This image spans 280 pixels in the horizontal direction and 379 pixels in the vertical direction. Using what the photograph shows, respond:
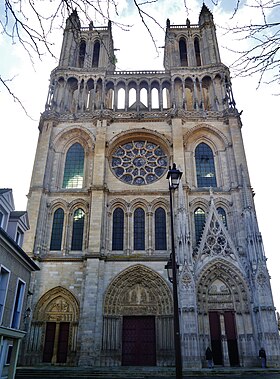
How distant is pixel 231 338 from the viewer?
17.9 meters

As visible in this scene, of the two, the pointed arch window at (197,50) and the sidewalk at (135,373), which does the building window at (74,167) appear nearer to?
the sidewalk at (135,373)

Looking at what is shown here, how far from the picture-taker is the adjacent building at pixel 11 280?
10.4m

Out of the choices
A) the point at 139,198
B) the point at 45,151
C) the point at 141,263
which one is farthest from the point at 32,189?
the point at 141,263

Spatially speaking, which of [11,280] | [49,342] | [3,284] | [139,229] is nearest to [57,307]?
[49,342]

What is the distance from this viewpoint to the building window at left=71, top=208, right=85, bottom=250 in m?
21.0

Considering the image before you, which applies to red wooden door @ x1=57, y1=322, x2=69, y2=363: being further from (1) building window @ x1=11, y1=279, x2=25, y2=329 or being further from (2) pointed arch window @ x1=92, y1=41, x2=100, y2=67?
(2) pointed arch window @ x1=92, y1=41, x2=100, y2=67

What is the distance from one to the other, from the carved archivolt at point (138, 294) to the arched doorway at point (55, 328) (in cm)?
224

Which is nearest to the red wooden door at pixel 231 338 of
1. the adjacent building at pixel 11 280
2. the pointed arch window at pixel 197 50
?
the adjacent building at pixel 11 280

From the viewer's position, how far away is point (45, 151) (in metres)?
23.5

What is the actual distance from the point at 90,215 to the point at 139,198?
369 cm

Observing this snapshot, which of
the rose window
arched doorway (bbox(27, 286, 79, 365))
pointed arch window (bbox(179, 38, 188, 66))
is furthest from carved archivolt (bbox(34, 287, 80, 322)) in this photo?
pointed arch window (bbox(179, 38, 188, 66))

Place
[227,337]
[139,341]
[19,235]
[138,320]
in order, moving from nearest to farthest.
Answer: [19,235] < [227,337] < [139,341] < [138,320]

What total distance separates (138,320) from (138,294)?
4.89 ft

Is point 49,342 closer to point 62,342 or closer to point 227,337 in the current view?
point 62,342
